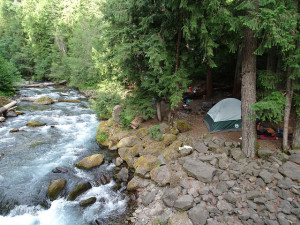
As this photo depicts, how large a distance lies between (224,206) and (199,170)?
144 centimetres

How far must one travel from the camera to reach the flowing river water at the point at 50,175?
643 cm

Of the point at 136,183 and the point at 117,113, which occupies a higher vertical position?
the point at 117,113

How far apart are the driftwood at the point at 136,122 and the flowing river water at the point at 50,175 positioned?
221 centimetres

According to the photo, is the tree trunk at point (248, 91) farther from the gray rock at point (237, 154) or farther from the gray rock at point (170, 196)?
the gray rock at point (170, 196)

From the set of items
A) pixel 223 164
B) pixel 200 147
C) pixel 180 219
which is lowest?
pixel 180 219

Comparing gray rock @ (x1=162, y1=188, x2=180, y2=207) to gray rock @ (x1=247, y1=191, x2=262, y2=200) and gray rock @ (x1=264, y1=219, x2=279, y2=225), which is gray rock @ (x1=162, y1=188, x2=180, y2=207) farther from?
gray rock @ (x1=264, y1=219, x2=279, y2=225)

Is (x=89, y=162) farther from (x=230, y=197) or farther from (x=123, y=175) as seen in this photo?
(x=230, y=197)

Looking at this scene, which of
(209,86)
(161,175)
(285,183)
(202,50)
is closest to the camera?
(285,183)

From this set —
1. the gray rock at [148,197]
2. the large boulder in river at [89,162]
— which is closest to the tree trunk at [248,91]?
the gray rock at [148,197]

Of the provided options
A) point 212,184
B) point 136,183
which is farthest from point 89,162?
point 212,184

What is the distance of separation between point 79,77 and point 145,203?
80.0 ft

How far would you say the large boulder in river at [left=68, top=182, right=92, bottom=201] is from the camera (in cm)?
713

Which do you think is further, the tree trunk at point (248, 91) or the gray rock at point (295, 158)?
the tree trunk at point (248, 91)

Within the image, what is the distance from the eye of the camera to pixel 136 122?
11.4m
